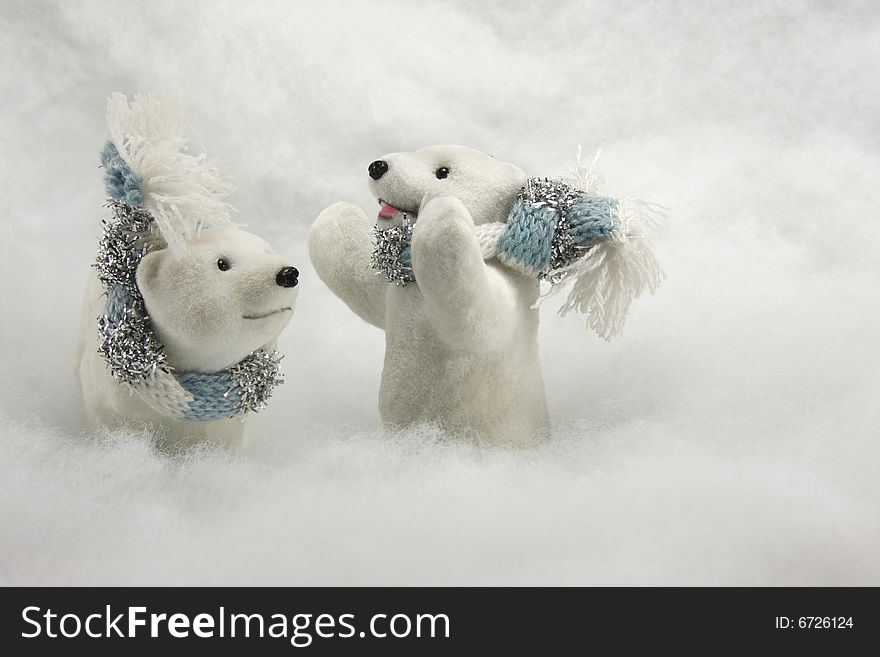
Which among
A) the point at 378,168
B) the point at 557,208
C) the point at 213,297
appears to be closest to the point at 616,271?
the point at 557,208

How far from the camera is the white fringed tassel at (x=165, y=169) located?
4.64ft

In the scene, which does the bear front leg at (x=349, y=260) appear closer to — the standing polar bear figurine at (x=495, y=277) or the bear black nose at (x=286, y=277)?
the standing polar bear figurine at (x=495, y=277)

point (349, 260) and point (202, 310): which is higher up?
point (349, 260)

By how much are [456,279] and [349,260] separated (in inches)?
14.5

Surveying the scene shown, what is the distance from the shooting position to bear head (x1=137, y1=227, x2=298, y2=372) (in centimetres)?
142

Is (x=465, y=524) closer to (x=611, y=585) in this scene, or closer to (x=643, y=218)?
Answer: (x=611, y=585)

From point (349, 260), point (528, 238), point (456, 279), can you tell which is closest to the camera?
point (456, 279)

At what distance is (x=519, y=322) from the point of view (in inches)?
60.5

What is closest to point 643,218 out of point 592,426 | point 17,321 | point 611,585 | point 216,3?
point 592,426

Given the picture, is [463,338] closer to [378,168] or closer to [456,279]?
[456,279]

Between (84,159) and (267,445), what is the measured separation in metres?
1.10

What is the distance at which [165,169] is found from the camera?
1423 millimetres

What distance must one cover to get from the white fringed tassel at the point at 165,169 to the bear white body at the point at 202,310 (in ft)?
0.13

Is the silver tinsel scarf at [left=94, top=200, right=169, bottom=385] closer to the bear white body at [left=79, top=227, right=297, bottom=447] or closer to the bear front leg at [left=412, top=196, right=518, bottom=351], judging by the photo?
the bear white body at [left=79, top=227, right=297, bottom=447]
